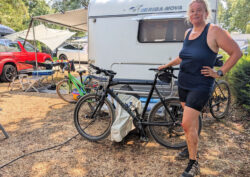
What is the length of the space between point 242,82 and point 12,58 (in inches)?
318

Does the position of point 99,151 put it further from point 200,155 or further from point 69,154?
point 200,155

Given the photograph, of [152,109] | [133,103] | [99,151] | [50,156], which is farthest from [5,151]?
[152,109]

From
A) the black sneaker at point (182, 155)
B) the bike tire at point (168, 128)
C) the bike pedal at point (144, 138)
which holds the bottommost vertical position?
the black sneaker at point (182, 155)

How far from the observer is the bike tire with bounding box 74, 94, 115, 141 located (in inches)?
122

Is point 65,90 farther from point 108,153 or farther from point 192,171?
point 192,171

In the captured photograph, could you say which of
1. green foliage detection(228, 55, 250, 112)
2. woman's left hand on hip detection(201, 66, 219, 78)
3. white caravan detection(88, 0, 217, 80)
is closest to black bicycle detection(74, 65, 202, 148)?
woman's left hand on hip detection(201, 66, 219, 78)

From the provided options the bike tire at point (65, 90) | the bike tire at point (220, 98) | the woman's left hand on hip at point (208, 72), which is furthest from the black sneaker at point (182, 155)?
the bike tire at point (65, 90)

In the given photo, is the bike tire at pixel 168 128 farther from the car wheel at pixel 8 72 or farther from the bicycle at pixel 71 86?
the car wheel at pixel 8 72

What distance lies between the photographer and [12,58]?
822 centimetres

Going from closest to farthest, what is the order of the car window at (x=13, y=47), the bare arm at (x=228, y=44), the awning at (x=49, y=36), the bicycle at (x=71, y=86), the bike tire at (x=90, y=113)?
the bare arm at (x=228, y=44), the bike tire at (x=90, y=113), the bicycle at (x=71, y=86), the car window at (x=13, y=47), the awning at (x=49, y=36)

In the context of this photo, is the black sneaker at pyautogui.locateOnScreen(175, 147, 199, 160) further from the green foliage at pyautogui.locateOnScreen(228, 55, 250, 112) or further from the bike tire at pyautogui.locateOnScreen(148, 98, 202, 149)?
the green foliage at pyautogui.locateOnScreen(228, 55, 250, 112)

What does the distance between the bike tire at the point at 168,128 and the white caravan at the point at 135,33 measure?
4.39 feet

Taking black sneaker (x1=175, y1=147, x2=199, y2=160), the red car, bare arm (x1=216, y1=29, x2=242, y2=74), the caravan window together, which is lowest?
black sneaker (x1=175, y1=147, x2=199, y2=160)

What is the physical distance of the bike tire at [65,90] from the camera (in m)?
5.47
